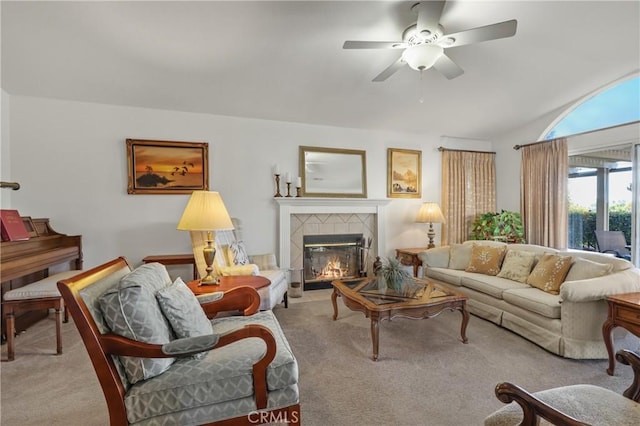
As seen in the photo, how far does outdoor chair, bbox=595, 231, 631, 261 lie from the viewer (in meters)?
3.77

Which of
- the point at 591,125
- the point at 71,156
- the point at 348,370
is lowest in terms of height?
the point at 348,370

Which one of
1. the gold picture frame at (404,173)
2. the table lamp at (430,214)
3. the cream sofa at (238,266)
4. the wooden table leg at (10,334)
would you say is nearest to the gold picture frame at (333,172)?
the gold picture frame at (404,173)

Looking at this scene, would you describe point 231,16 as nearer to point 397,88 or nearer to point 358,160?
point 397,88

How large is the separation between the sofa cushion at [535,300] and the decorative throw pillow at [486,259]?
590 millimetres

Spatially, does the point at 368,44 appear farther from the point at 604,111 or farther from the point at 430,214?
the point at 604,111

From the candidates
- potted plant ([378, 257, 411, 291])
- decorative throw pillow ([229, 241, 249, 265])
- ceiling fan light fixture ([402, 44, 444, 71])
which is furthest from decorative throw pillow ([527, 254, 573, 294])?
→ decorative throw pillow ([229, 241, 249, 265])

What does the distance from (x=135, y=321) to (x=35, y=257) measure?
2278mm

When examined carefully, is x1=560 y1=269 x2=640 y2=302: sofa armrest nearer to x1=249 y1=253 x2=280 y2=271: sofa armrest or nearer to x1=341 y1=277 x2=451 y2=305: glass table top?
x1=341 y1=277 x2=451 y2=305: glass table top

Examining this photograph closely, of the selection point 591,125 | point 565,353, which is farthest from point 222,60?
point 591,125

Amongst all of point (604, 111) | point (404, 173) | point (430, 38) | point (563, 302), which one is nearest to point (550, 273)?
point (563, 302)

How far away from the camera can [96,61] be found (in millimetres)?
2865

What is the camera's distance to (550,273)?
9.37 ft

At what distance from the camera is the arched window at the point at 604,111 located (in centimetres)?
359

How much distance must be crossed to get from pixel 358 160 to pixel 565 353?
333 centimetres
